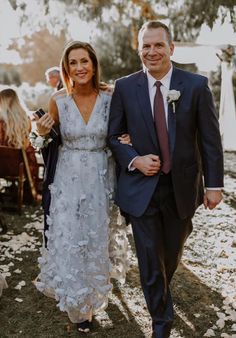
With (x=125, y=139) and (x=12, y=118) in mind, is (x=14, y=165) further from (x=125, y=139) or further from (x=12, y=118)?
(x=125, y=139)

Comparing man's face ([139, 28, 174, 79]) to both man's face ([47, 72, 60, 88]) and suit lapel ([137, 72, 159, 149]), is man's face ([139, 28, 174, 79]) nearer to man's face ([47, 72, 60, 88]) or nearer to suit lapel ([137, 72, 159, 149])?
suit lapel ([137, 72, 159, 149])

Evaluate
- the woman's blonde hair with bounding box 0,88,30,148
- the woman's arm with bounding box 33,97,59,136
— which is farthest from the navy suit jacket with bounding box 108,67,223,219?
the woman's blonde hair with bounding box 0,88,30,148

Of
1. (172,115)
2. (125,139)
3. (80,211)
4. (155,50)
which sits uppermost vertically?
(155,50)

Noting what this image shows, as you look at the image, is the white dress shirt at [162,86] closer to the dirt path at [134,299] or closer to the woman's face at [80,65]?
the woman's face at [80,65]

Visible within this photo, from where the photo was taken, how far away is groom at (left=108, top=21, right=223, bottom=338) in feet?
9.64

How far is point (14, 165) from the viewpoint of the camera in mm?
6383

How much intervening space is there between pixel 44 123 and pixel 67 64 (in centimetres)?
45

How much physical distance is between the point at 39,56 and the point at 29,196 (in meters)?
19.0

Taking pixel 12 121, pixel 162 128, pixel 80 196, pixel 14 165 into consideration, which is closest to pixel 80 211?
pixel 80 196

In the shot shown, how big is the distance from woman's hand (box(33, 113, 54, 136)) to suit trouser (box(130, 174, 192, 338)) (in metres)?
0.86

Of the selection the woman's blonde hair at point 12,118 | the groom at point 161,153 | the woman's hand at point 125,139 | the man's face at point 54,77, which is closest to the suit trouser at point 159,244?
the groom at point 161,153

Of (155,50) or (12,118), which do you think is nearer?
(155,50)

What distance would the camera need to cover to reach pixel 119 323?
3541 millimetres

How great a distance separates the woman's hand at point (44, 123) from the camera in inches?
125
